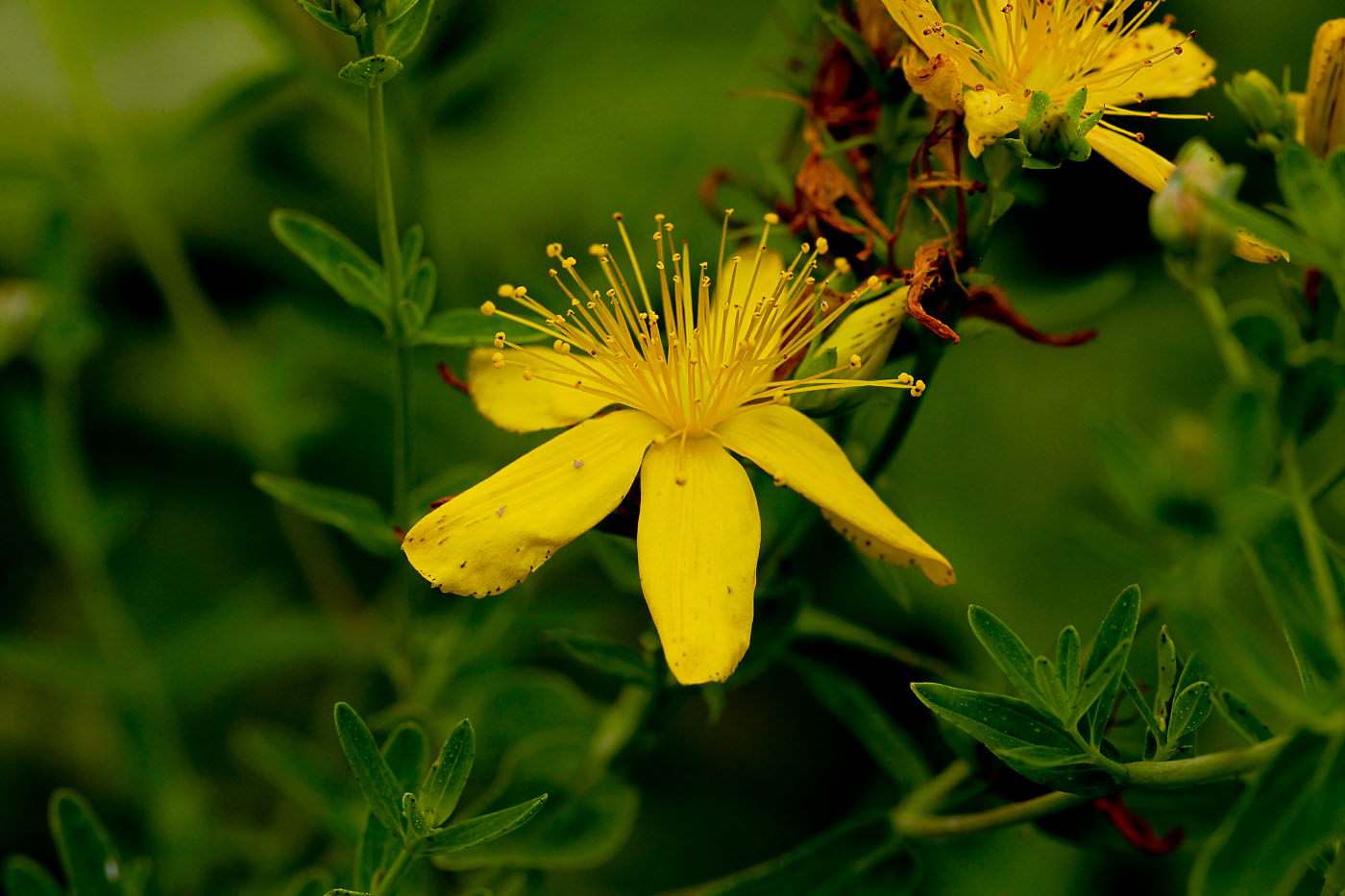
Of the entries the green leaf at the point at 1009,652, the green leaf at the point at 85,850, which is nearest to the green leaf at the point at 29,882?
the green leaf at the point at 85,850

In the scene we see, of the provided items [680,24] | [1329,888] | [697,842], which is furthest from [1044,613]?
[680,24]

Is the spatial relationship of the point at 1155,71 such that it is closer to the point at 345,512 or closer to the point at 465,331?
the point at 465,331

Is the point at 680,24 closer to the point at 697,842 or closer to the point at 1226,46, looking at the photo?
the point at 1226,46

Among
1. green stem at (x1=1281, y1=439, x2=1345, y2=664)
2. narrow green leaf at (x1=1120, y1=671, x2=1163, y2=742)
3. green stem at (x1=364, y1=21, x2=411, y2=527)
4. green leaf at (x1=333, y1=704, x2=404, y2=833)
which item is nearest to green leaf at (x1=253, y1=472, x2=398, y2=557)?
green stem at (x1=364, y1=21, x2=411, y2=527)

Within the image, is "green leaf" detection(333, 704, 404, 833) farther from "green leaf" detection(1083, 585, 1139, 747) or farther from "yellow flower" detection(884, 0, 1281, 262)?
"yellow flower" detection(884, 0, 1281, 262)

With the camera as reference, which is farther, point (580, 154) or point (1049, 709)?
point (580, 154)
